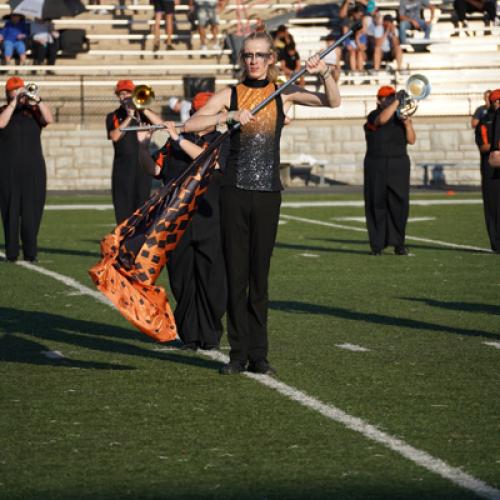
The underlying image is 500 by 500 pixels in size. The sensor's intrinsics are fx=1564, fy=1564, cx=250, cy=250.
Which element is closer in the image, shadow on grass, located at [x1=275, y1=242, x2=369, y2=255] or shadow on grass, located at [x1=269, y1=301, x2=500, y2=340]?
shadow on grass, located at [x1=269, y1=301, x2=500, y2=340]

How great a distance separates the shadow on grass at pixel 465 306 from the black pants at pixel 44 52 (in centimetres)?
2303

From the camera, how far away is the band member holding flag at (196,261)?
991 centimetres

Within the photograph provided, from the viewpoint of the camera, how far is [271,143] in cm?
844

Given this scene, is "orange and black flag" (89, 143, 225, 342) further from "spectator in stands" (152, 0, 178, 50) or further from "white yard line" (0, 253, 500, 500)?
"spectator in stands" (152, 0, 178, 50)

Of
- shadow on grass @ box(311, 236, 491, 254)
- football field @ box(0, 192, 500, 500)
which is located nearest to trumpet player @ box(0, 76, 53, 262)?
football field @ box(0, 192, 500, 500)

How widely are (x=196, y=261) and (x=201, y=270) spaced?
0.09 metres

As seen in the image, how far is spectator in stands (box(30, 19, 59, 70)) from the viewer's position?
1351 inches

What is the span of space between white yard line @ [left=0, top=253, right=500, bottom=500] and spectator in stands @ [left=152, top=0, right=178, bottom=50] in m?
26.8

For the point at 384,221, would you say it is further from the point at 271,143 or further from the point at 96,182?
the point at 96,182

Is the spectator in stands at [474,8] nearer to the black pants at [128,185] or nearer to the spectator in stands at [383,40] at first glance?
the spectator in stands at [383,40]

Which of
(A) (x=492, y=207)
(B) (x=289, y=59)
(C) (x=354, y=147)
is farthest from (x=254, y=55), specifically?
(C) (x=354, y=147)

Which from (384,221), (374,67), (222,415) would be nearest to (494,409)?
(222,415)

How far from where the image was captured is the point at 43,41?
34.3 metres

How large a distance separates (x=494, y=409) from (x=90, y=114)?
2631 centimetres
